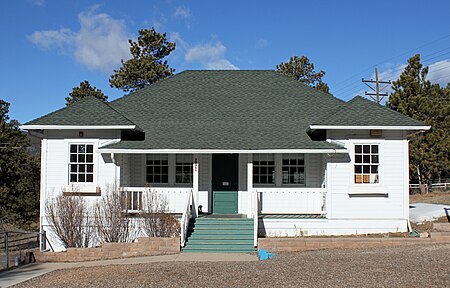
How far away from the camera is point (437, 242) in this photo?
Result: 14.5 meters

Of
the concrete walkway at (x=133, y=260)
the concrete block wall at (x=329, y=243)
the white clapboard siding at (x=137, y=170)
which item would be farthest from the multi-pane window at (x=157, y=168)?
the concrete block wall at (x=329, y=243)

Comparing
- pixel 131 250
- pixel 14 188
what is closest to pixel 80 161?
pixel 131 250

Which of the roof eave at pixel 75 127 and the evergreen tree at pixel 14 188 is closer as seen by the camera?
the roof eave at pixel 75 127

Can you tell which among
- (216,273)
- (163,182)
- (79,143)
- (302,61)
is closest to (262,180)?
(163,182)

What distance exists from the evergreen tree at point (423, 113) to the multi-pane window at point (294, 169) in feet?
57.9

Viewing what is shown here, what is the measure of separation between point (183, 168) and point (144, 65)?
56.6 ft

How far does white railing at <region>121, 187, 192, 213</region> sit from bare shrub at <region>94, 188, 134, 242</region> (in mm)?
627

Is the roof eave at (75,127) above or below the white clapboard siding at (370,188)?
above

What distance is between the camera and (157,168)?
18469mm

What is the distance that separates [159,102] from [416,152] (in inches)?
836

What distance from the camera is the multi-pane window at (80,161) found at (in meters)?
16.9

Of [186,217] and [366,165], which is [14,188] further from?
[366,165]

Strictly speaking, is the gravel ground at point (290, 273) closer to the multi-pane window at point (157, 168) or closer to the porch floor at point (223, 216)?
the porch floor at point (223, 216)

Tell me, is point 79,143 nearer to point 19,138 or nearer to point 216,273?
point 216,273
